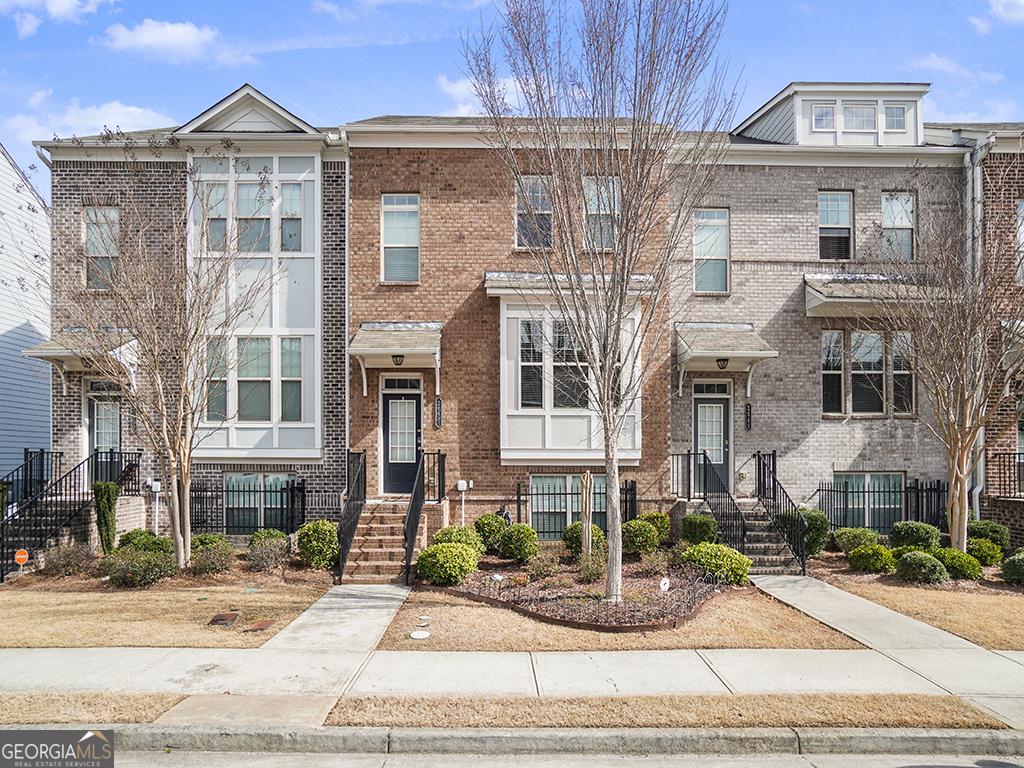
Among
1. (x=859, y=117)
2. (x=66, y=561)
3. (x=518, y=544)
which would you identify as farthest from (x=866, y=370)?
(x=66, y=561)

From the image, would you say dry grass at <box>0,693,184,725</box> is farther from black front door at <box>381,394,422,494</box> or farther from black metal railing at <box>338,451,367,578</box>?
black front door at <box>381,394,422,494</box>

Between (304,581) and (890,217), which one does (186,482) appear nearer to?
(304,581)

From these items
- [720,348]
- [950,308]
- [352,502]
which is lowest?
[352,502]

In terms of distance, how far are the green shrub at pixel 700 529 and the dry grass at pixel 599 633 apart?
3251 millimetres

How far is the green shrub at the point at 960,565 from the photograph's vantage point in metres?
12.7

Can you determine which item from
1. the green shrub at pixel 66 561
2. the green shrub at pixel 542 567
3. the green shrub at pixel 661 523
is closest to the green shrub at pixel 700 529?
the green shrub at pixel 661 523

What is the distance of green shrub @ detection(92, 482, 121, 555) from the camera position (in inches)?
557

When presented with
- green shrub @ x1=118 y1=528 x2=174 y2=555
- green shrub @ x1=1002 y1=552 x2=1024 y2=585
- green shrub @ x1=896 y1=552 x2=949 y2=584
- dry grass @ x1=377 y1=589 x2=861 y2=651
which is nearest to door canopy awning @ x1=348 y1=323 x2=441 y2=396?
green shrub @ x1=118 y1=528 x2=174 y2=555

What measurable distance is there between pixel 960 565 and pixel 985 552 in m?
1.69

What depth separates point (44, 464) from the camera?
16859 millimetres

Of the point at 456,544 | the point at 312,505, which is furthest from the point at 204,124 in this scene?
the point at 456,544

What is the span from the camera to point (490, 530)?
1402 cm

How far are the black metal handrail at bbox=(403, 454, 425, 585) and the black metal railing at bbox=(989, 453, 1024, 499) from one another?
1280cm

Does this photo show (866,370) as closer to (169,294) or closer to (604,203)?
(604,203)
